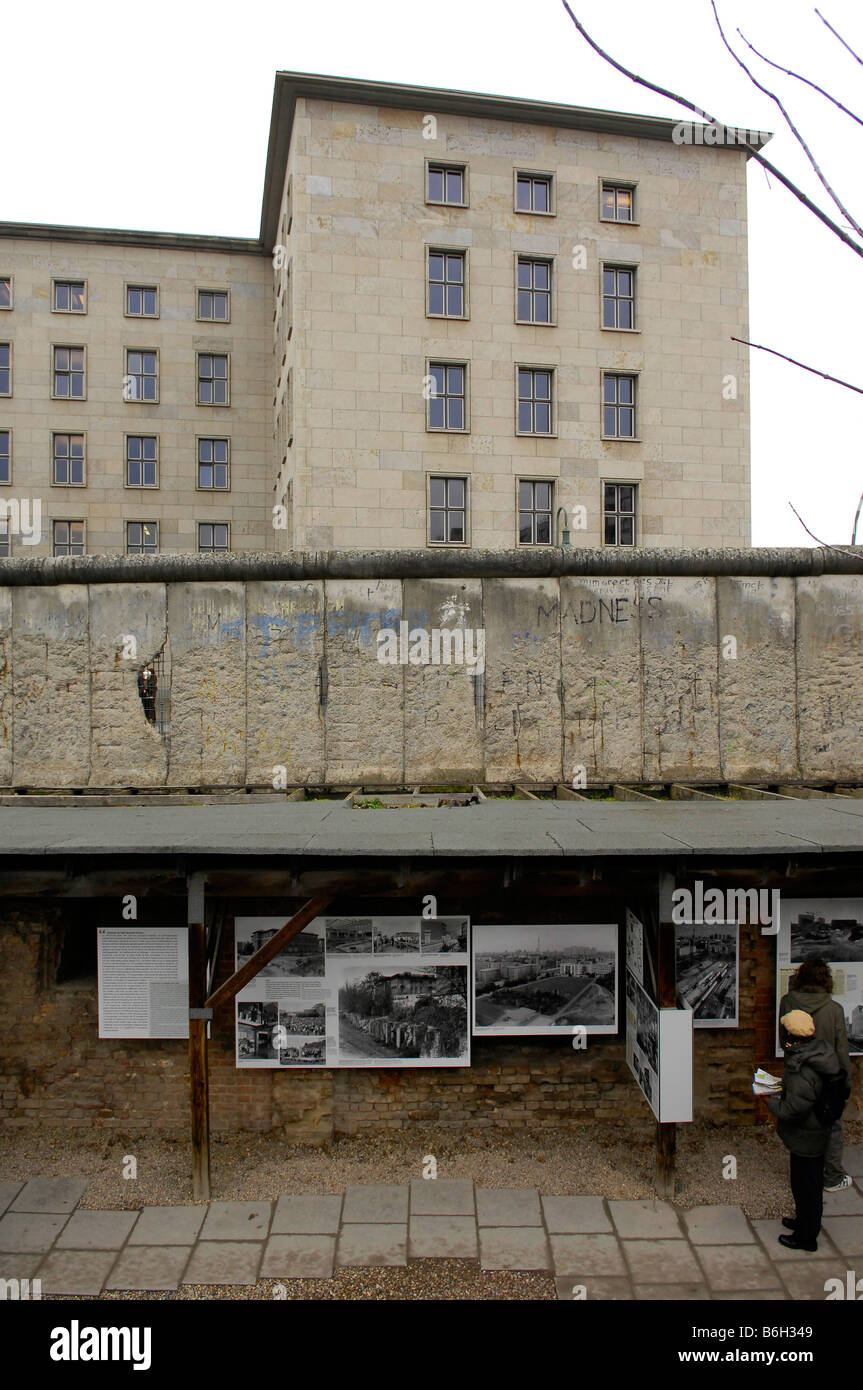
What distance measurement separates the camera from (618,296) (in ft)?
81.5

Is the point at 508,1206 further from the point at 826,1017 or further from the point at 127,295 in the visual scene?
the point at 127,295

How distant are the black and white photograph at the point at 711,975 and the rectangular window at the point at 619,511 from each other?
1924cm

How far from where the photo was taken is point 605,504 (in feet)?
81.7

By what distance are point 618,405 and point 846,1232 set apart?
23280 mm

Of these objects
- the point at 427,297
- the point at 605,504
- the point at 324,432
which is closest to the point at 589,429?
the point at 605,504

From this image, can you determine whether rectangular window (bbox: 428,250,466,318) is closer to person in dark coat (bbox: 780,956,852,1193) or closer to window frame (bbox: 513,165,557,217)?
window frame (bbox: 513,165,557,217)

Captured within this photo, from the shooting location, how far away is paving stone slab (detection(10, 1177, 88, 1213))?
20.1 ft

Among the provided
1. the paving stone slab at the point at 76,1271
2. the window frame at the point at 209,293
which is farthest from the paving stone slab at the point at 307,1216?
the window frame at the point at 209,293

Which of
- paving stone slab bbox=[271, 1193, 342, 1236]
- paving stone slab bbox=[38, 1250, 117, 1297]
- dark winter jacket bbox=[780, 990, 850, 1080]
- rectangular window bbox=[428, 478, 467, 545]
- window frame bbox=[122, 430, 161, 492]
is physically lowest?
paving stone slab bbox=[38, 1250, 117, 1297]

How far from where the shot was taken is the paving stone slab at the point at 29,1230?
18.6ft

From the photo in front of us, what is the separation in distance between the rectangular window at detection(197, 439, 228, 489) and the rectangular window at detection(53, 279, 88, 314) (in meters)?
6.26

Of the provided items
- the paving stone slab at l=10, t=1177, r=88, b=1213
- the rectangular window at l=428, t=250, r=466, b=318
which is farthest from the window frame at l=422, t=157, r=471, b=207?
the paving stone slab at l=10, t=1177, r=88, b=1213

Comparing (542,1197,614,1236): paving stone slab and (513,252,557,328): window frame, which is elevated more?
(513,252,557,328): window frame

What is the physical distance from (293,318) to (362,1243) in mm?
22734
